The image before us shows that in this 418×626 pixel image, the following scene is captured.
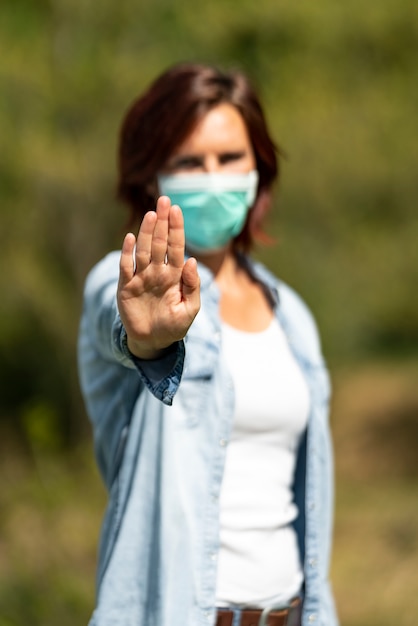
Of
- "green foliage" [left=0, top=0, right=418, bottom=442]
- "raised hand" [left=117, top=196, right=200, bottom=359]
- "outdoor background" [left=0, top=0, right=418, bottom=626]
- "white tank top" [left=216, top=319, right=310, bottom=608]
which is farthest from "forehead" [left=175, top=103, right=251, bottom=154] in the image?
"green foliage" [left=0, top=0, right=418, bottom=442]

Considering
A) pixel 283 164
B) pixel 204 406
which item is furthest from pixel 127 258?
pixel 283 164

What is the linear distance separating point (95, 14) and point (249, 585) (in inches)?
220

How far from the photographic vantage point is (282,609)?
6.29 ft

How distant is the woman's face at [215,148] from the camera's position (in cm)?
206

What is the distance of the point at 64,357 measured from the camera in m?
8.35

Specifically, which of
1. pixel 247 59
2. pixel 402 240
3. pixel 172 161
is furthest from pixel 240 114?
pixel 402 240

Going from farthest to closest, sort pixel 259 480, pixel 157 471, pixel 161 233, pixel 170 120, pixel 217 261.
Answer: pixel 217 261, pixel 170 120, pixel 259 480, pixel 157 471, pixel 161 233

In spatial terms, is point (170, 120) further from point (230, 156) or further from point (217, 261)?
point (217, 261)

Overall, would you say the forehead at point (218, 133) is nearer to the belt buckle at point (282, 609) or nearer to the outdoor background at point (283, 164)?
the belt buckle at point (282, 609)

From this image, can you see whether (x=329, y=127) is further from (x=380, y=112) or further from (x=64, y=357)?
(x=64, y=357)

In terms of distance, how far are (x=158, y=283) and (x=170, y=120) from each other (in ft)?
2.19

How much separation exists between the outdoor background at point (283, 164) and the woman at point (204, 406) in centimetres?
309

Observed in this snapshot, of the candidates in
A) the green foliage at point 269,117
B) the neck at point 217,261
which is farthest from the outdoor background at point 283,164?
the neck at point 217,261

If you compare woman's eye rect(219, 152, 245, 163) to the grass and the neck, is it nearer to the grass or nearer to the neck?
the neck
